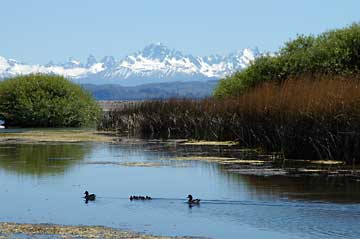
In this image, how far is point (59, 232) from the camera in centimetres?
1565

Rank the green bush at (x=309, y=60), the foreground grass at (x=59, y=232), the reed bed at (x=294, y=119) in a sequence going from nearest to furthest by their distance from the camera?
1. the foreground grass at (x=59, y=232)
2. the reed bed at (x=294, y=119)
3. the green bush at (x=309, y=60)

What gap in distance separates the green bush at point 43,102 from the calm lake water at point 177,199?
34.5 m

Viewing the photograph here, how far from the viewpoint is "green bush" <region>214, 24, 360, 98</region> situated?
137ft

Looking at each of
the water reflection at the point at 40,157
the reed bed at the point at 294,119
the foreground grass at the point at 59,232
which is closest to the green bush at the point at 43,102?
the reed bed at the point at 294,119

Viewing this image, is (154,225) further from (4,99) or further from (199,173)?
(4,99)

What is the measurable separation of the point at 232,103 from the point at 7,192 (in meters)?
18.8

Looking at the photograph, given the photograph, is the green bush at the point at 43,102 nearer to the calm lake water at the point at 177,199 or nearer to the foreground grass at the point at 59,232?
the calm lake water at the point at 177,199

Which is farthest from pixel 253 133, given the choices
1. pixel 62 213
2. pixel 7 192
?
pixel 62 213

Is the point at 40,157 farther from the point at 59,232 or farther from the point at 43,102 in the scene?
the point at 43,102

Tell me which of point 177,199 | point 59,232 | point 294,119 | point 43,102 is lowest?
point 59,232

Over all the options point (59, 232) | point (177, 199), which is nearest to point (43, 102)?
point (177, 199)

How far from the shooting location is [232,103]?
39250mm

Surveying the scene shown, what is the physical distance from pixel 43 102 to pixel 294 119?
124 feet

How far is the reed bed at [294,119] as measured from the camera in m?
28.2
